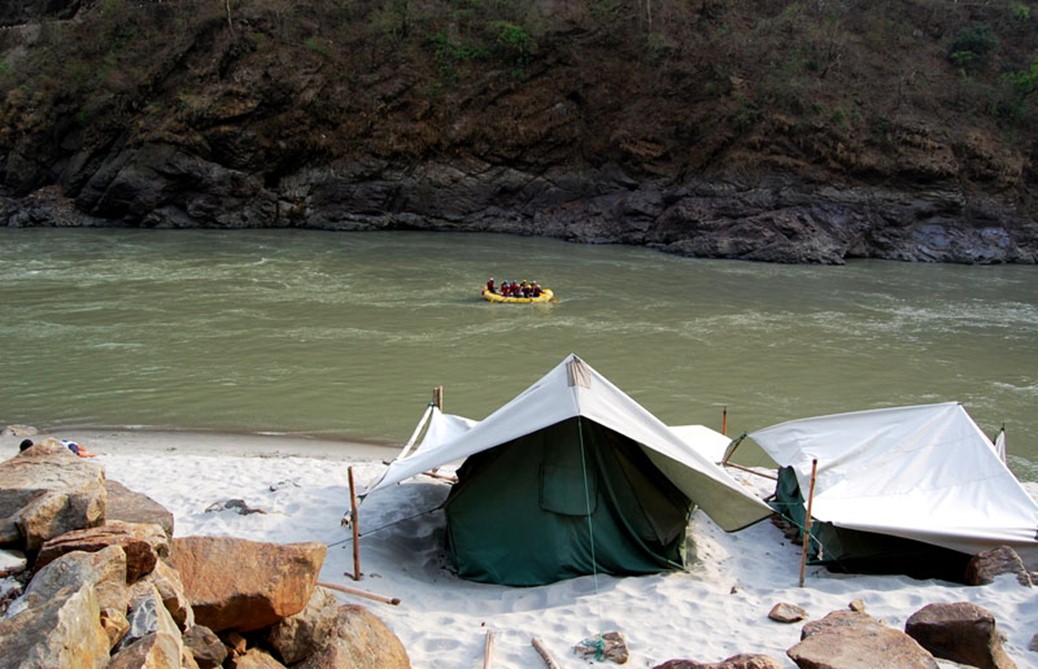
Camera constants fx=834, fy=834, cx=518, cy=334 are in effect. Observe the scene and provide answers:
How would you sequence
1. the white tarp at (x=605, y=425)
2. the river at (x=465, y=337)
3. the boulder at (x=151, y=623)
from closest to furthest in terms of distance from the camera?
the boulder at (x=151, y=623), the white tarp at (x=605, y=425), the river at (x=465, y=337)

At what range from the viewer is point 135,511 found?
20.5 ft

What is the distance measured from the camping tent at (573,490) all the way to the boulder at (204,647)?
3.87m

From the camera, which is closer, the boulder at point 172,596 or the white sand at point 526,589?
the boulder at point 172,596

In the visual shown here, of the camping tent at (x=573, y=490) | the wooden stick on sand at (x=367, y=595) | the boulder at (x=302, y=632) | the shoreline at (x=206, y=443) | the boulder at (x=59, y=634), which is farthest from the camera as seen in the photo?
the shoreline at (x=206, y=443)

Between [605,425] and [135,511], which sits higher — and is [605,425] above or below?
above

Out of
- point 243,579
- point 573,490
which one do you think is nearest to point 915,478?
point 573,490

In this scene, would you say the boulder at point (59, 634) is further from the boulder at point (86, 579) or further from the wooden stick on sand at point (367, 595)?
the wooden stick on sand at point (367, 595)

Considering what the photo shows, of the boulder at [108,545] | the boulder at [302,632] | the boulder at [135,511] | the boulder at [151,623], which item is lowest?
the boulder at [302,632]

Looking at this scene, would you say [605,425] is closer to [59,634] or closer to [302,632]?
[302,632]

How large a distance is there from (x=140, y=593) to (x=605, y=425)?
4800 millimetres

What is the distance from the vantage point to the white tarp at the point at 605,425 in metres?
8.44

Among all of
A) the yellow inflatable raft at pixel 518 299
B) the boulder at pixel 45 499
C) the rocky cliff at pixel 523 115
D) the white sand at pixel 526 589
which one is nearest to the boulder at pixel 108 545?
the boulder at pixel 45 499

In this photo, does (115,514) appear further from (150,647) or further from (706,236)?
(706,236)

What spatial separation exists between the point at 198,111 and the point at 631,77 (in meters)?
25.0
